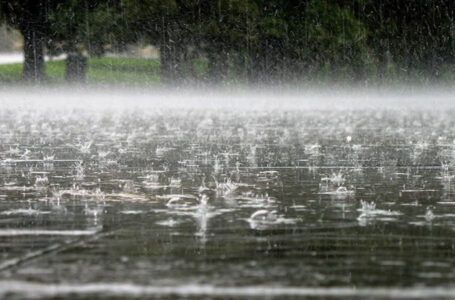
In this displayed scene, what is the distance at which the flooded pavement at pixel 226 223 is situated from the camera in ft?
17.0

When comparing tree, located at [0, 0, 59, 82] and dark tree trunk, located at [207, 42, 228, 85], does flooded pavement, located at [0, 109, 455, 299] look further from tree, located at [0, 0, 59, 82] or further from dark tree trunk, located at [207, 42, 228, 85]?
dark tree trunk, located at [207, 42, 228, 85]

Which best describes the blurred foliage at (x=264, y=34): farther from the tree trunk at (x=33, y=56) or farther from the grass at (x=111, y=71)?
the grass at (x=111, y=71)

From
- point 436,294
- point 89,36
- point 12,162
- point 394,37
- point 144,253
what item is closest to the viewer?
point 436,294

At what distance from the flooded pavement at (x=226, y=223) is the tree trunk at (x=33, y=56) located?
40.8 m

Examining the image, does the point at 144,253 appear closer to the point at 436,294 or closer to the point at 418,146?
the point at 436,294

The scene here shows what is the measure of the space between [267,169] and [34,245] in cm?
591

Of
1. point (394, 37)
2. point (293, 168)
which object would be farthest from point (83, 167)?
point (394, 37)

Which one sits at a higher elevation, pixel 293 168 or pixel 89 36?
pixel 89 36

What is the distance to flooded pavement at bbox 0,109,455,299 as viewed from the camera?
5.17m

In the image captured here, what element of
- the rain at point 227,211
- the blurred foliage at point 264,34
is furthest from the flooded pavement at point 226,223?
the blurred foliage at point 264,34

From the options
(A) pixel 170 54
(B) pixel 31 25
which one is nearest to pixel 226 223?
(A) pixel 170 54

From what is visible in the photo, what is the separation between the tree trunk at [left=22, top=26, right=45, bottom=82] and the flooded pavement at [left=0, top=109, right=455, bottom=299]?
134 ft

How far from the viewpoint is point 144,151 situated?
15547mm

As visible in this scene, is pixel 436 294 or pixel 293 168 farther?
pixel 293 168
